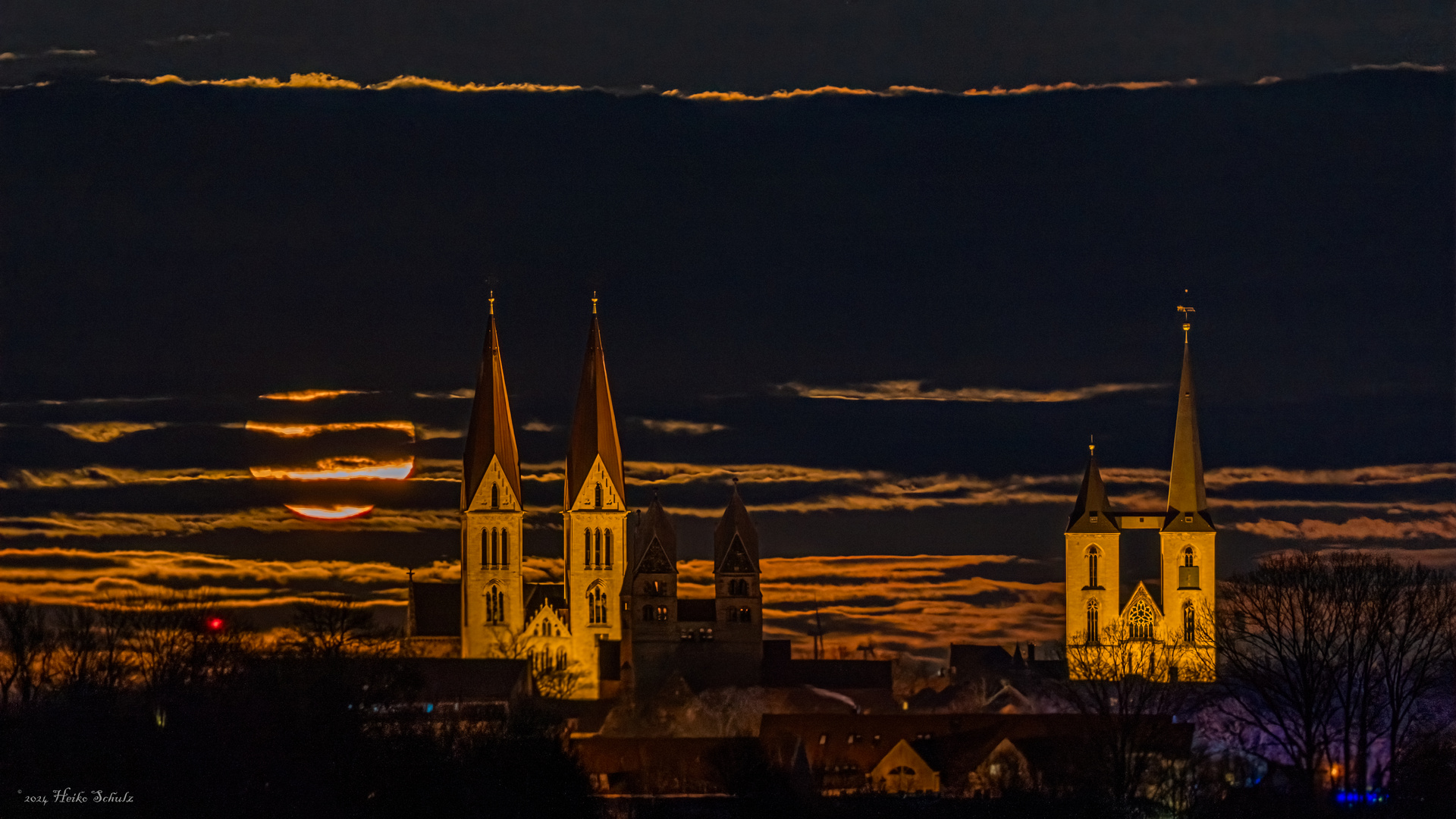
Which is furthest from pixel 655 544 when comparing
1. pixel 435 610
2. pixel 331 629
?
pixel 331 629

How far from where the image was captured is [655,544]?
361ft

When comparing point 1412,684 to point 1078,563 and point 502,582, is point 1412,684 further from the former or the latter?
point 502,582

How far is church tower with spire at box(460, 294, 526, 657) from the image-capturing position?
114438 mm

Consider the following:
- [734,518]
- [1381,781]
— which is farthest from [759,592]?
[1381,781]

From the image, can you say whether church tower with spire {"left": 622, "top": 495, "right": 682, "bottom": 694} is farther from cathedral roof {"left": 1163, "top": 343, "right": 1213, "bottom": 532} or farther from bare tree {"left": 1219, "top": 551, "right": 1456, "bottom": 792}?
bare tree {"left": 1219, "top": 551, "right": 1456, "bottom": 792}

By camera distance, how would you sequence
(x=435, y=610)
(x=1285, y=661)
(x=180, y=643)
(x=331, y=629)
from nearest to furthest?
(x=1285, y=661), (x=180, y=643), (x=331, y=629), (x=435, y=610)

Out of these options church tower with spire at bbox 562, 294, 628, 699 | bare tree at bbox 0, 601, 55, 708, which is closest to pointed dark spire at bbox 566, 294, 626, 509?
church tower with spire at bbox 562, 294, 628, 699

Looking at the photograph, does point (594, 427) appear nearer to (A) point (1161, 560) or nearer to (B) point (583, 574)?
(B) point (583, 574)

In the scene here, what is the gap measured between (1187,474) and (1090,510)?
14.3 ft

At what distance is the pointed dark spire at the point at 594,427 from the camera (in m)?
114

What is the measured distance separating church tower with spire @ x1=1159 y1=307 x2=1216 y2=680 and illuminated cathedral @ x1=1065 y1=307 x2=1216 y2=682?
31 millimetres

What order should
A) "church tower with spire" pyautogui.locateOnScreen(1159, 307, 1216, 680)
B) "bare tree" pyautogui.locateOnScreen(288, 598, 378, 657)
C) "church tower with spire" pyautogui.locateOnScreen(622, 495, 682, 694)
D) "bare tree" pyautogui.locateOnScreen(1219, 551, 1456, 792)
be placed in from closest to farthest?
"bare tree" pyautogui.locateOnScreen(1219, 551, 1456, 792)
"bare tree" pyautogui.locateOnScreen(288, 598, 378, 657)
"church tower with spire" pyautogui.locateOnScreen(622, 495, 682, 694)
"church tower with spire" pyautogui.locateOnScreen(1159, 307, 1216, 680)

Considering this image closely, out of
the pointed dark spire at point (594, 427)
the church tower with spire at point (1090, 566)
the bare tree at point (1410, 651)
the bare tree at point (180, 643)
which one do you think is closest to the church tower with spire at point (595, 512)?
the pointed dark spire at point (594, 427)

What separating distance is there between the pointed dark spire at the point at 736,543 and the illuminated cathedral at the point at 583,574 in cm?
4
